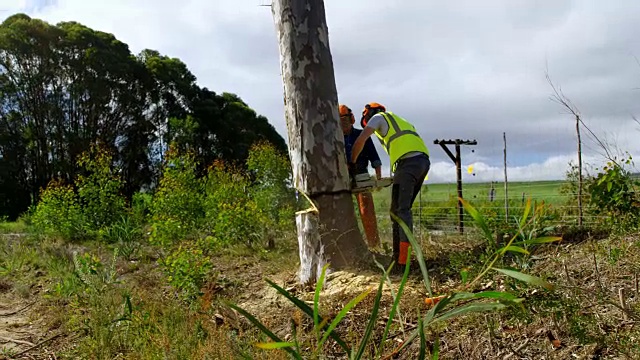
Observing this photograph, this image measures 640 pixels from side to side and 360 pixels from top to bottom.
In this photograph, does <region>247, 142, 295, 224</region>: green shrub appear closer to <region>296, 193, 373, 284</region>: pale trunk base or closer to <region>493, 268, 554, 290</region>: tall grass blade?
<region>296, 193, 373, 284</region>: pale trunk base

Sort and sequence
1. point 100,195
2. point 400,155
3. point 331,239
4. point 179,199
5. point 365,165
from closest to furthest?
point 331,239
point 400,155
point 365,165
point 179,199
point 100,195

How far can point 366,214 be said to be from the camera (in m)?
5.82

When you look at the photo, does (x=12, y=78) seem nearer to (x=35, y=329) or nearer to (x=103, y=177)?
(x=103, y=177)

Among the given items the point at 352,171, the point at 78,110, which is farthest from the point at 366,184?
the point at 78,110

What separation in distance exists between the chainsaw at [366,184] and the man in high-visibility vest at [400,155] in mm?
129

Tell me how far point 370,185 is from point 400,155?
40 cm

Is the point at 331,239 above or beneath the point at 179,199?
beneath

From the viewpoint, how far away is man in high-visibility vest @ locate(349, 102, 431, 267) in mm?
4938

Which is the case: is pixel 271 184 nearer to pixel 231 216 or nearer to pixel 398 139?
pixel 231 216

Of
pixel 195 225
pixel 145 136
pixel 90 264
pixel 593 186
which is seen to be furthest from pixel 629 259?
pixel 145 136

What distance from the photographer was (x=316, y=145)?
459 centimetres

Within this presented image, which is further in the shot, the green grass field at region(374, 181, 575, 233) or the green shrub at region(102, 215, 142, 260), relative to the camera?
the green grass field at region(374, 181, 575, 233)

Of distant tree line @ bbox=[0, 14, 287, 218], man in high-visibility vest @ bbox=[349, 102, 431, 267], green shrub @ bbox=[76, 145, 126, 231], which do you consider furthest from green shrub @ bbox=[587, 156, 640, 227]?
distant tree line @ bbox=[0, 14, 287, 218]

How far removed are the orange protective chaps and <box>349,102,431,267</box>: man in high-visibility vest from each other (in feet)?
2.29
